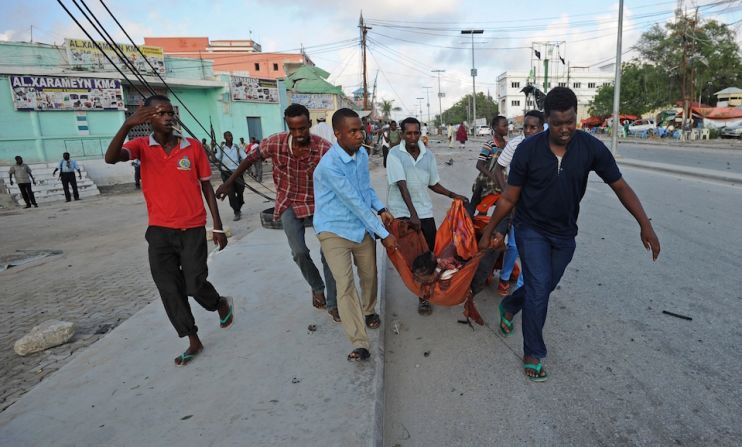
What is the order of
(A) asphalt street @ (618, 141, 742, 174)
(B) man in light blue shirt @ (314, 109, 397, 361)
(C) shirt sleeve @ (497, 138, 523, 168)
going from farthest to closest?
(A) asphalt street @ (618, 141, 742, 174), (C) shirt sleeve @ (497, 138, 523, 168), (B) man in light blue shirt @ (314, 109, 397, 361)

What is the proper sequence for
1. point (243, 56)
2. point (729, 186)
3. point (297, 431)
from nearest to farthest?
point (297, 431) < point (729, 186) < point (243, 56)

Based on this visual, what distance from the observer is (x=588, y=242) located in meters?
5.81

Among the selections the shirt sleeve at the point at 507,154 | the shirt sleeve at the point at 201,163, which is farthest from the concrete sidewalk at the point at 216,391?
the shirt sleeve at the point at 507,154

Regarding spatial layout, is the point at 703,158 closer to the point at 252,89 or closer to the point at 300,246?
the point at 300,246

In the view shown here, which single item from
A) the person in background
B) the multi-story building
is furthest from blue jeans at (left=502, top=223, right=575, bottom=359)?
the multi-story building

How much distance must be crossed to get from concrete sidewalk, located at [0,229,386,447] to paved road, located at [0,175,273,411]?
1.59 feet

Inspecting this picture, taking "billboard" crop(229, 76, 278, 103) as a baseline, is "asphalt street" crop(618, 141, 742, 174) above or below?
below

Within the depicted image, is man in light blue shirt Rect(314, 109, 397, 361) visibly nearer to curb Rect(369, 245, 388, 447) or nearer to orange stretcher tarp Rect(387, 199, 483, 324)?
curb Rect(369, 245, 388, 447)

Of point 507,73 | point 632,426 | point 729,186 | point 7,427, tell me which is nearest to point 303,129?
point 7,427

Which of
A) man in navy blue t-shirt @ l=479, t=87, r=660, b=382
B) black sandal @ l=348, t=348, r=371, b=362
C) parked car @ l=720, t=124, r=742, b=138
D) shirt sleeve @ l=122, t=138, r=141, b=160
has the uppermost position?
shirt sleeve @ l=122, t=138, r=141, b=160

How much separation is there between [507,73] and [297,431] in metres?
86.9

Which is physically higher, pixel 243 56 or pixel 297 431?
pixel 243 56

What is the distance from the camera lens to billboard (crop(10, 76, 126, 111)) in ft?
52.6

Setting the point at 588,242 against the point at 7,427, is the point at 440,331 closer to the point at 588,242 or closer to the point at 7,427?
the point at 7,427
